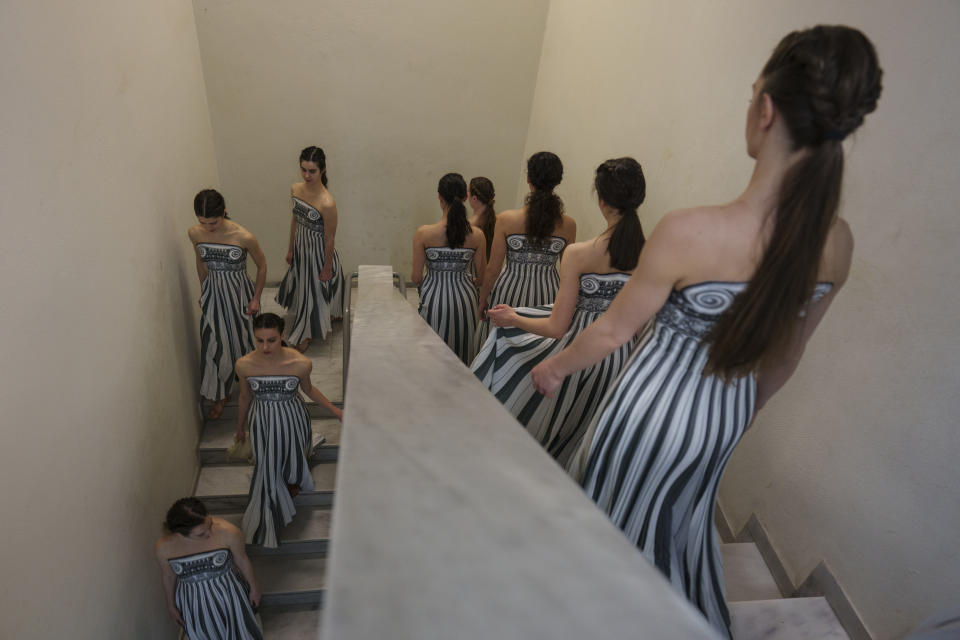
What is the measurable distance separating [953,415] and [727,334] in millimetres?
948

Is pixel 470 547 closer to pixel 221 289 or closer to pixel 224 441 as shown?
Result: pixel 221 289

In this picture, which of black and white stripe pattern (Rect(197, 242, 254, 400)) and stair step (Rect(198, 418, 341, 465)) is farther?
stair step (Rect(198, 418, 341, 465))

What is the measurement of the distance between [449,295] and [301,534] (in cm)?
250

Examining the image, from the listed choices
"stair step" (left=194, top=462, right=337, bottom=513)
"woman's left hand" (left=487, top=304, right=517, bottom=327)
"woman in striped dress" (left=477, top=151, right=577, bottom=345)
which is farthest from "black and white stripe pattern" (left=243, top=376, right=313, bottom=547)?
"woman's left hand" (left=487, top=304, right=517, bottom=327)

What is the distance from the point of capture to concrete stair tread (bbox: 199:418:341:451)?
5324 millimetres

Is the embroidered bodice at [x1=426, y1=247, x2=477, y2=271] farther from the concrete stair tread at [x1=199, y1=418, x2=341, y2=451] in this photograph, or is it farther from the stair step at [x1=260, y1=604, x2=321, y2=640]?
the stair step at [x1=260, y1=604, x2=321, y2=640]

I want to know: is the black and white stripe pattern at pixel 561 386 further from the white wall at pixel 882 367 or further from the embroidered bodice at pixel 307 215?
the embroidered bodice at pixel 307 215

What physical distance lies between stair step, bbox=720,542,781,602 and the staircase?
3.33m

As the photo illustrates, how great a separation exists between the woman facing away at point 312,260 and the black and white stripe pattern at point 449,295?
154cm

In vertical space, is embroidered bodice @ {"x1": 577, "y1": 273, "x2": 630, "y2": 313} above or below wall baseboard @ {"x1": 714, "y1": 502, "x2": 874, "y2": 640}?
above

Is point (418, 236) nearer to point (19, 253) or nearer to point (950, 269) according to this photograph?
point (19, 253)

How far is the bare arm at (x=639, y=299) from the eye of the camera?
1.50m

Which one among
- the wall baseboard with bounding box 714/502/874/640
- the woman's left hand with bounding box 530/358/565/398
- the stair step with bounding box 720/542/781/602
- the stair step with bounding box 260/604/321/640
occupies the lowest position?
the stair step with bounding box 260/604/321/640

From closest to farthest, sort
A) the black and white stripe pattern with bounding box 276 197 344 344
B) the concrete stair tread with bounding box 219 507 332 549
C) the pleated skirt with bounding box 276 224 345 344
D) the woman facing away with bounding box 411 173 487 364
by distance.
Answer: the woman facing away with bounding box 411 173 487 364 < the concrete stair tread with bounding box 219 507 332 549 < the black and white stripe pattern with bounding box 276 197 344 344 < the pleated skirt with bounding box 276 224 345 344
